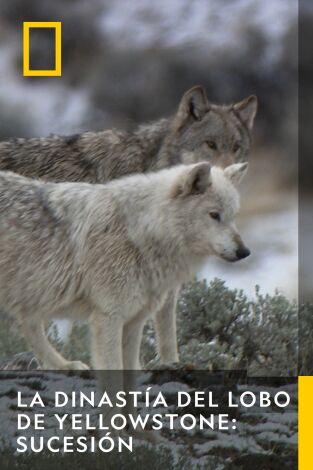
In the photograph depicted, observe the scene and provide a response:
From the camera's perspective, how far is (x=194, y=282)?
8.30m

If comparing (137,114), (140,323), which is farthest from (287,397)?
(137,114)

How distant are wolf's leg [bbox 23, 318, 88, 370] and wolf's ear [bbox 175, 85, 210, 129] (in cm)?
189

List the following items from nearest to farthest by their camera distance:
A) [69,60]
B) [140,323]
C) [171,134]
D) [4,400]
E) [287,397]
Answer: [140,323], [4,400], [287,397], [171,134], [69,60]

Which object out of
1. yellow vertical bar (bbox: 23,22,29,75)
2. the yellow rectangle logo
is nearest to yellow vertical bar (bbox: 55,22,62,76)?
the yellow rectangle logo

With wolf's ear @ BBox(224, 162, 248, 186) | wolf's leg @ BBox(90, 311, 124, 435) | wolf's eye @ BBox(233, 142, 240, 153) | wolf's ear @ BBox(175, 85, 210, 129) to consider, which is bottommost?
wolf's leg @ BBox(90, 311, 124, 435)

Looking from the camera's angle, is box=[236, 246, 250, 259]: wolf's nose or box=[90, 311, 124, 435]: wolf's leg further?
box=[90, 311, 124, 435]: wolf's leg

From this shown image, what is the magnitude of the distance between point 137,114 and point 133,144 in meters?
1.88

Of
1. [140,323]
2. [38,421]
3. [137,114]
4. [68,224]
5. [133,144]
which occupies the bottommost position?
[38,421]

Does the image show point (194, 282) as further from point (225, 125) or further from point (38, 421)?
point (38, 421)

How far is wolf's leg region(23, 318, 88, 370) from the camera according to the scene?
6719 millimetres

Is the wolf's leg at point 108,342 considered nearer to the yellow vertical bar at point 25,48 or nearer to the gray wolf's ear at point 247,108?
the gray wolf's ear at point 247,108

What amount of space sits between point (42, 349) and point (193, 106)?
2.10 meters

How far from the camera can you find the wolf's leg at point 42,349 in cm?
672

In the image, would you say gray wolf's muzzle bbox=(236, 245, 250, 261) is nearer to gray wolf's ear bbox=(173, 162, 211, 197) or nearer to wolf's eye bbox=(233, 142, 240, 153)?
gray wolf's ear bbox=(173, 162, 211, 197)
